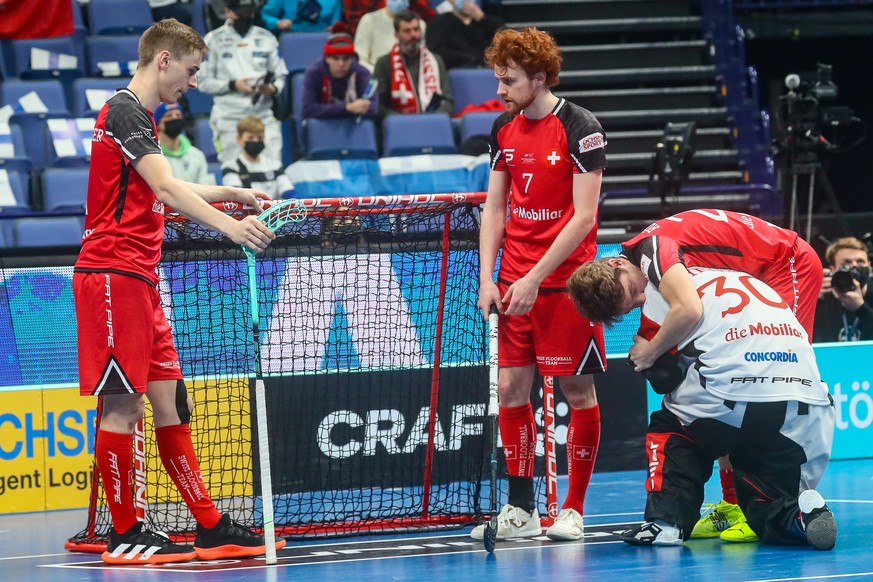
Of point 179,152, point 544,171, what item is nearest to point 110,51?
point 179,152

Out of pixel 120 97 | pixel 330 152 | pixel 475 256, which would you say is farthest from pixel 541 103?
pixel 330 152

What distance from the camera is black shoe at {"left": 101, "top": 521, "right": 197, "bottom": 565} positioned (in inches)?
212

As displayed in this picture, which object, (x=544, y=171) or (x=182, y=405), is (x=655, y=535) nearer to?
(x=544, y=171)

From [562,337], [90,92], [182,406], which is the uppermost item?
[90,92]

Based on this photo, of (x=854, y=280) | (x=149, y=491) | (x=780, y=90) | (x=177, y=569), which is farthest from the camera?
(x=780, y=90)

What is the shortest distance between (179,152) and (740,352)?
247 inches

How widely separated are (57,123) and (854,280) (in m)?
6.57

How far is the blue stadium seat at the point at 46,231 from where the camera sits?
9.55 meters

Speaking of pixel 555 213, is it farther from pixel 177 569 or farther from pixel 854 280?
pixel 854 280

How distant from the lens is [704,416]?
17.5 feet

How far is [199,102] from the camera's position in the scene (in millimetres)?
12234

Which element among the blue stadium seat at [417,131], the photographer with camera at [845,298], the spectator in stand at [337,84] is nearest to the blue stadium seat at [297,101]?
the spectator in stand at [337,84]

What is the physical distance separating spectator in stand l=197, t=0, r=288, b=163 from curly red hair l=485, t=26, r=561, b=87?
583cm

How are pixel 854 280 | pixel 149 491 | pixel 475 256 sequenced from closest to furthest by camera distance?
pixel 475 256 → pixel 149 491 → pixel 854 280
